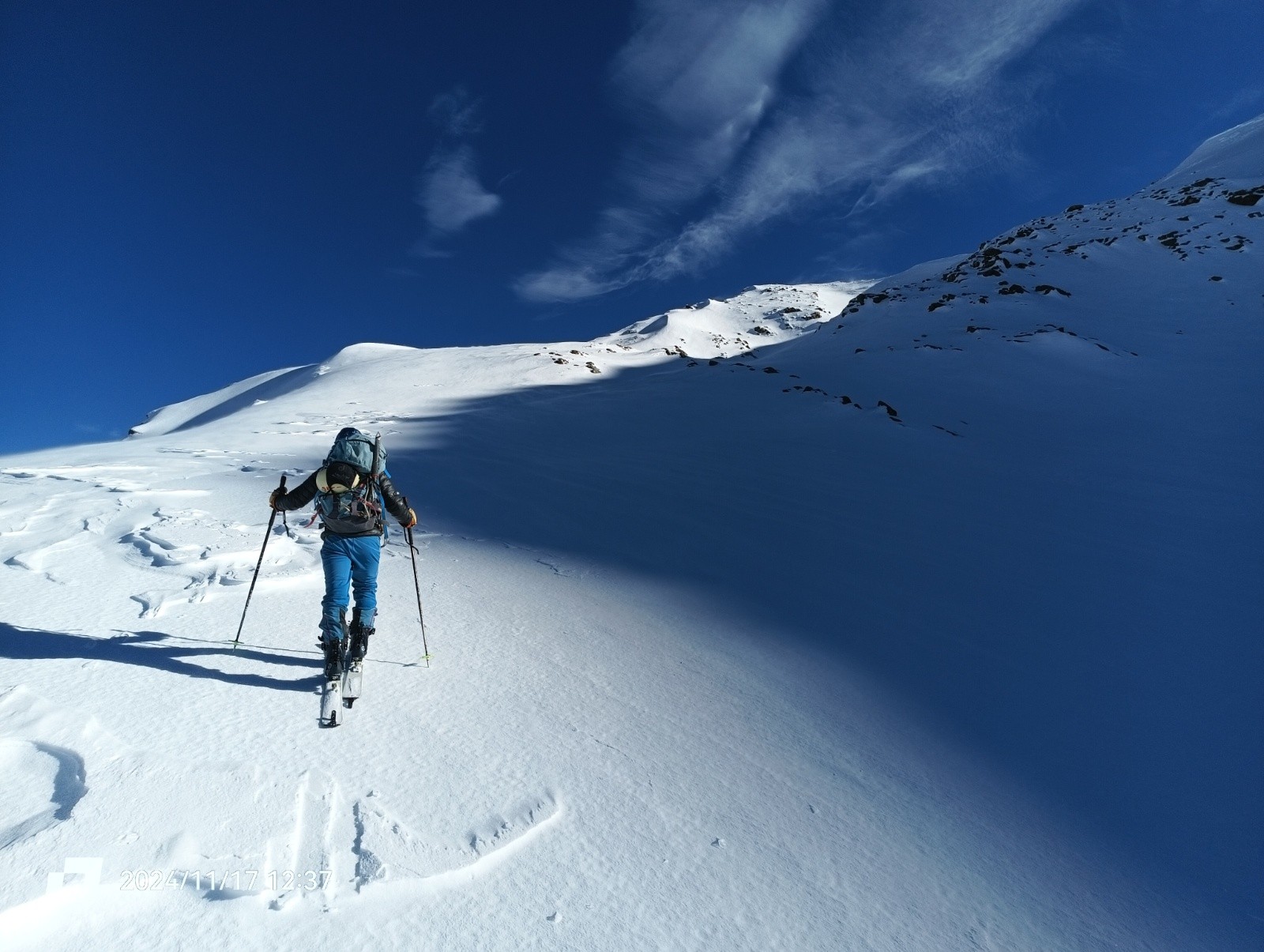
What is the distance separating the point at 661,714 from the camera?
3789 mm

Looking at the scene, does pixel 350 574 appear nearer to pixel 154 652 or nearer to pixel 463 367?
pixel 154 652

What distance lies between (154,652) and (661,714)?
353 centimetres

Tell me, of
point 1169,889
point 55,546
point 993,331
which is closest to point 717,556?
point 1169,889

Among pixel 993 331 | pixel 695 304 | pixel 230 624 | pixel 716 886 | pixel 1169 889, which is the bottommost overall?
pixel 1169 889

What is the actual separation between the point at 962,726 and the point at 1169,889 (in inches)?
50.7

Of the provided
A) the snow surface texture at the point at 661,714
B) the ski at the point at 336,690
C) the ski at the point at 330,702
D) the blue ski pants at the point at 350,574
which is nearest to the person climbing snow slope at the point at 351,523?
the blue ski pants at the point at 350,574

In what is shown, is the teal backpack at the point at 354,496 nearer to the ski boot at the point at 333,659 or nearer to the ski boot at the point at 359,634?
the ski boot at the point at 359,634

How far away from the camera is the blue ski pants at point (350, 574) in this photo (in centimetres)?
398

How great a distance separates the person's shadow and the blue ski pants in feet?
1.59

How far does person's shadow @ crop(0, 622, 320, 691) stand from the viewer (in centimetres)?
386

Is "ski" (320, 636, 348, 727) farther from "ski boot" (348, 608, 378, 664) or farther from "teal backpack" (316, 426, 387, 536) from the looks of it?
"teal backpack" (316, 426, 387, 536)

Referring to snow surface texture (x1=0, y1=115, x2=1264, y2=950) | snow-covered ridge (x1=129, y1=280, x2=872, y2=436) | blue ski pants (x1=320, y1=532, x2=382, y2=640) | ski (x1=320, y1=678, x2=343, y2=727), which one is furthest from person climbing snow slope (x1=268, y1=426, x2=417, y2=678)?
snow-covered ridge (x1=129, y1=280, x2=872, y2=436)

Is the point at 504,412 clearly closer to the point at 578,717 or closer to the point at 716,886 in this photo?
the point at 578,717

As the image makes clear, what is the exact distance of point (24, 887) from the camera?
6.89ft
